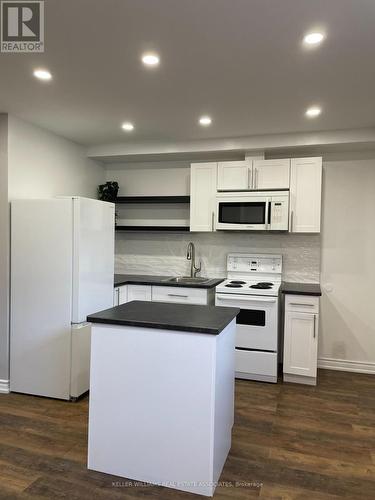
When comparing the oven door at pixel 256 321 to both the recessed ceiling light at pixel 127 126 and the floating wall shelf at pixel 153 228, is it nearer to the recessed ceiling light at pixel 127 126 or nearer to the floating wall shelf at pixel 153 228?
the floating wall shelf at pixel 153 228

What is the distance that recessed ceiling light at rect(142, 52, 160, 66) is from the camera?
7.02ft

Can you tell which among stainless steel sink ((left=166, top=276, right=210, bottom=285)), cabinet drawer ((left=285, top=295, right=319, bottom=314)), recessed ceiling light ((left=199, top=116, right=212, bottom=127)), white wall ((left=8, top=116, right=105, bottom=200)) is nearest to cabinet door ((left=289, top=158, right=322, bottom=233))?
cabinet drawer ((left=285, top=295, right=319, bottom=314))

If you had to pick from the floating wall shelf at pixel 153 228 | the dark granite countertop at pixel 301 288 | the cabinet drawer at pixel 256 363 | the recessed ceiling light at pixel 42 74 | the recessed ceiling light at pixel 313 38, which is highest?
the recessed ceiling light at pixel 42 74

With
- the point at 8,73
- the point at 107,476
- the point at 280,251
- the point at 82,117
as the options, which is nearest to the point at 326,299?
the point at 280,251

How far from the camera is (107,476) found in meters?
2.09

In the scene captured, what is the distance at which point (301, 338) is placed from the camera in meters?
3.54

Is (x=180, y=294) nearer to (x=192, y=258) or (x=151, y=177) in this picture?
(x=192, y=258)

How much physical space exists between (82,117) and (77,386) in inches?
94.3

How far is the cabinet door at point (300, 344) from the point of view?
3.50m

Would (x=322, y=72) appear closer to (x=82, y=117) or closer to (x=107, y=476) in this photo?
(x=82, y=117)

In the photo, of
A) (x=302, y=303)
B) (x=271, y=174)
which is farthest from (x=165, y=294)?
(x=271, y=174)

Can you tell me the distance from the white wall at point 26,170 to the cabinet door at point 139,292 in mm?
1254

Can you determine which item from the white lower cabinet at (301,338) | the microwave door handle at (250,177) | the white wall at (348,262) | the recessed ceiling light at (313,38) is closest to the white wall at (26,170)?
the microwave door handle at (250,177)

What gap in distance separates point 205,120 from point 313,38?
149 centimetres
